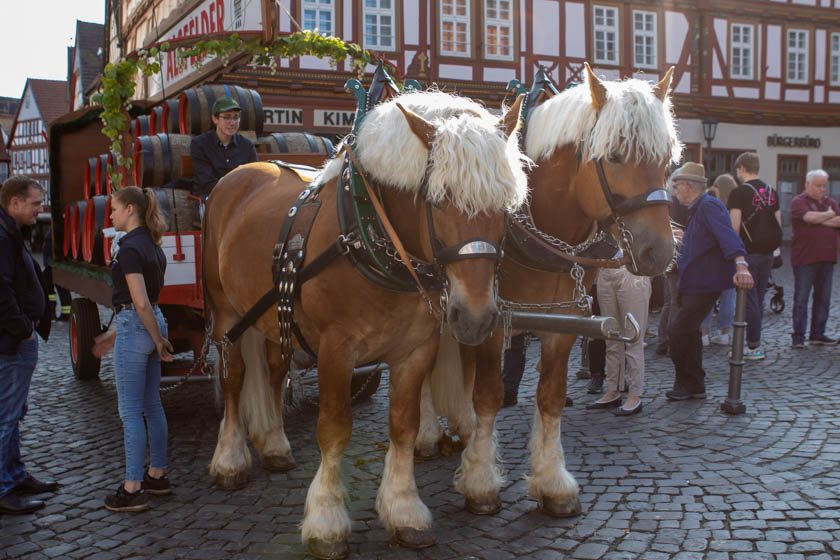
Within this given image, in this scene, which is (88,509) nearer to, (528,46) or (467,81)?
(467,81)

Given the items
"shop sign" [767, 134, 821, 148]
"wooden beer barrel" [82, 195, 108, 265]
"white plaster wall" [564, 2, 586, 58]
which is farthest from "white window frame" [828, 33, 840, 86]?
"wooden beer barrel" [82, 195, 108, 265]

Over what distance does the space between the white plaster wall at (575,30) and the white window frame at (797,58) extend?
25.0 ft

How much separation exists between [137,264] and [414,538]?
1839 millimetres

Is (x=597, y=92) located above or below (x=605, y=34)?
below

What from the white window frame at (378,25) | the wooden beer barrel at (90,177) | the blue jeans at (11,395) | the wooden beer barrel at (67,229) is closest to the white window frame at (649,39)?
the white window frame at (378,25)

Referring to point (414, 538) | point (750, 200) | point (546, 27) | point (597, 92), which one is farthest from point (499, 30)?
point (414, 538)

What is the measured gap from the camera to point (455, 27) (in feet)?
62.6

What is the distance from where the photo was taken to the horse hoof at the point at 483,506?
3.70 metres

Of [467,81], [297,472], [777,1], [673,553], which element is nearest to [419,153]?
[673,553]

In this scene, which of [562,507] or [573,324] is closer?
[573,324]

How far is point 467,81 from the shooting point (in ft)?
62.9

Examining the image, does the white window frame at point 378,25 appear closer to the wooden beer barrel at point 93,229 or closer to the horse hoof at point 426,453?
the wooden beer barrel at point 93,229

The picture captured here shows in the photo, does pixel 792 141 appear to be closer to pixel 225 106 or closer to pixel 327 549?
pixel 225 106

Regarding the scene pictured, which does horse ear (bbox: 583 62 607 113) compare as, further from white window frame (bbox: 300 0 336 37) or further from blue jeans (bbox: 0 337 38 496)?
white window frame (bbox: 300 0 336 37)
